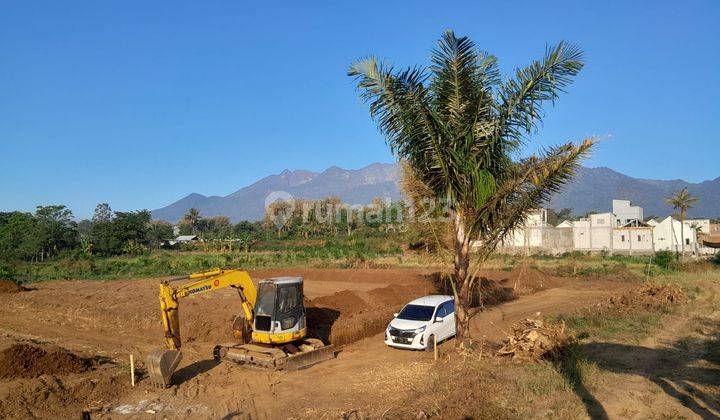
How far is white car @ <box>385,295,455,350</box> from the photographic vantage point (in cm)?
1650

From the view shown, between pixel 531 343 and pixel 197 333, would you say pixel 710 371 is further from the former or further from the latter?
pixel 197 333

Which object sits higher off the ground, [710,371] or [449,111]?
[449,111]

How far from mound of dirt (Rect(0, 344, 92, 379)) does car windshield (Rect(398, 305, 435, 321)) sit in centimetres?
985

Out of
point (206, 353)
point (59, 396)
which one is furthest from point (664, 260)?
point (59, 396)

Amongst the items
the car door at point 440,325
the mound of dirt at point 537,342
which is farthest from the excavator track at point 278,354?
the mound of dirt at point 537,342

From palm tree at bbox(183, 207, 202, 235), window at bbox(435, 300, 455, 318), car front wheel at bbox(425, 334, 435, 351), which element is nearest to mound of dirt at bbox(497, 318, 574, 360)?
car front wheel at bbox(425, 334, 435, 351)

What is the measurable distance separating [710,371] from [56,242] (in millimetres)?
79662

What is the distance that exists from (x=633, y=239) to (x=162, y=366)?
66102 millimetres

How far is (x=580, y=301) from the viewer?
2638cm

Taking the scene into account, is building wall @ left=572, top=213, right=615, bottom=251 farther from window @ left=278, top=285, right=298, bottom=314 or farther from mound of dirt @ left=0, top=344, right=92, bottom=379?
mound of dirt @ left=0, top=344, right=92, bottom=379

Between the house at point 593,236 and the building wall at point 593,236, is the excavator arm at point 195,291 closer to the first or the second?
the house at point 593,236

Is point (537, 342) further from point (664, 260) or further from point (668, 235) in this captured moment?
point (668, 235)

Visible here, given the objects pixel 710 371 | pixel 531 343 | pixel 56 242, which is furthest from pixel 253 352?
pixel 56 242

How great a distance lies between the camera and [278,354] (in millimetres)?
14273
